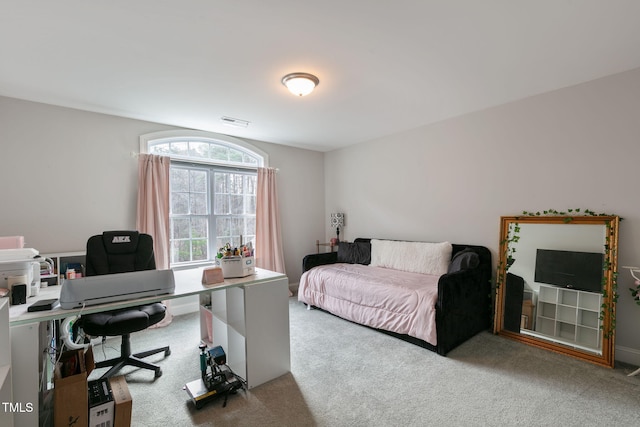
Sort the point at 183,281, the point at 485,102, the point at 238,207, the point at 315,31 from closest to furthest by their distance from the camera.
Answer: the point at 315,31 < the point at 183,281 < the point at 485,102 < the point at 238,207

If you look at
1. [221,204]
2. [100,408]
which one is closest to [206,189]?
[221,204]

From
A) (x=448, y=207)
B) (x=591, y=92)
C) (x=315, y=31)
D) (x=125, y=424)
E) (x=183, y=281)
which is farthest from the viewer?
(x=448, y=207)

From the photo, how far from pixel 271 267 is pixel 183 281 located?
8.10 ft

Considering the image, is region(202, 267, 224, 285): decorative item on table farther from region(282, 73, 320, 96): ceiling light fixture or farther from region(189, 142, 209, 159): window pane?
region(189, 142, 209, 159): window pane

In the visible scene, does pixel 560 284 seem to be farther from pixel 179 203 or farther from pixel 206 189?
pixel 179 203

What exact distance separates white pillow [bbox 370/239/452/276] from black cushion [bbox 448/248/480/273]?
21 centimetres

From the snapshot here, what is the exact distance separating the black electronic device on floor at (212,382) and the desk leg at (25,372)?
82 cm

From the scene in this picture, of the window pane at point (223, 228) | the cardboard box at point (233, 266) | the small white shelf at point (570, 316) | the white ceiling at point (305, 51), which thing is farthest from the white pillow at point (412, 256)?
Result: the cardboard box at point (233, 266)

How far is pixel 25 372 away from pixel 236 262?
118 centimetres

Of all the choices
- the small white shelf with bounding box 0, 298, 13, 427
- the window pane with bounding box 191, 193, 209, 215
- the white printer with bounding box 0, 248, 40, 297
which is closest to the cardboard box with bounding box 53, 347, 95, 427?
the small white shelf with bounding box 0, 298, 13, 427

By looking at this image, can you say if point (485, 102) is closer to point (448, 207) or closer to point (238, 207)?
point (448, 207)

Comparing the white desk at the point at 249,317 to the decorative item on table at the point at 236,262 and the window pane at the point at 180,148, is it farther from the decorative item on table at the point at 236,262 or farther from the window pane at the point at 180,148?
the window pane at the point at 180,148

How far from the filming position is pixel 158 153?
12.1ft

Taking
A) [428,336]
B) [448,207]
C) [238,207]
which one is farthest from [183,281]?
[448,207]
